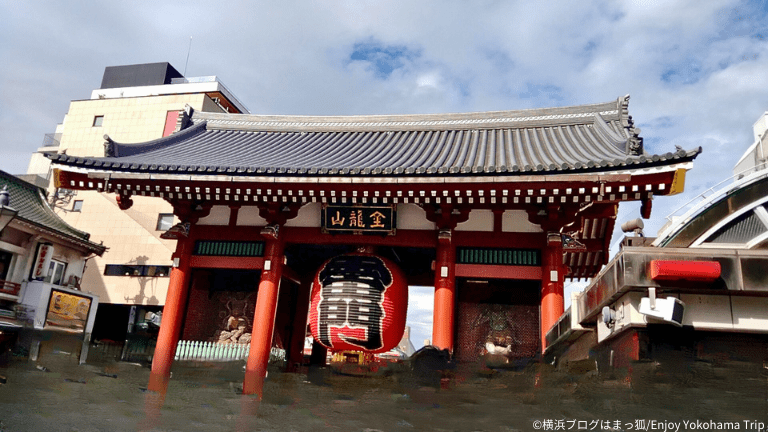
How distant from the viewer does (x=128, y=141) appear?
1162 inches

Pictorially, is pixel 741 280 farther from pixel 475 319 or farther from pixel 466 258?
pixel 475 319

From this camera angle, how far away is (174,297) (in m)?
11.7

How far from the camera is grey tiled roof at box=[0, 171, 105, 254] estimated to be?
22.5 metres

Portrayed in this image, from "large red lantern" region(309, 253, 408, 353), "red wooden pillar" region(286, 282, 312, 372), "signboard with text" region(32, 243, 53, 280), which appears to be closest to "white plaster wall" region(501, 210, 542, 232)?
"large red lantern" region(309, 253, 408, 353)

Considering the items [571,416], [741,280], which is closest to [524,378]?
[571,416]

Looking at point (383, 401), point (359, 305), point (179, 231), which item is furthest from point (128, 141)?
point (383, 401)

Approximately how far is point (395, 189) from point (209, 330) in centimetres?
641

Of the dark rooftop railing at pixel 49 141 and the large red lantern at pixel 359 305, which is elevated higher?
the dark rooftop railing at pixel 49 141

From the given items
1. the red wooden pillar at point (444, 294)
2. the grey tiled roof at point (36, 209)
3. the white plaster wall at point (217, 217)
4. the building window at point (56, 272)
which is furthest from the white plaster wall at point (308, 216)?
the building window at point (56, 272)

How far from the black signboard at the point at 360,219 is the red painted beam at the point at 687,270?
6.57 metres

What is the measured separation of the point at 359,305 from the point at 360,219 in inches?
73.6

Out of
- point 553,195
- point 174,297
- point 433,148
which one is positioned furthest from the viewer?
point 433,148

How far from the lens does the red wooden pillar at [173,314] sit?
37.5ft

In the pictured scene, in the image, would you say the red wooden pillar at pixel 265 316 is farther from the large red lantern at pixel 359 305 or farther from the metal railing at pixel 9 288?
the metal railing at pixel 9 288
